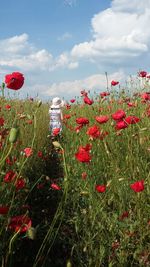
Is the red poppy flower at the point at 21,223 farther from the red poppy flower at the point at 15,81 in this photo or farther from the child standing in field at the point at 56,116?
the child standing in field at the point at 56,116

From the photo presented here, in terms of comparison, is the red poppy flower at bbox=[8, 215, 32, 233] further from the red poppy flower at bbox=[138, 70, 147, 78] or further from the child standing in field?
the child standing in field

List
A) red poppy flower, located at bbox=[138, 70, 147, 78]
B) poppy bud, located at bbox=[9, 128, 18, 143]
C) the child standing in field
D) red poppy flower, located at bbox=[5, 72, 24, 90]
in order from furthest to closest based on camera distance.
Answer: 1. the child standing in field
2. red poppy flower, located at bbox=[138, 70, 147, 78]
3. red poppy flower, located at bbox=[5, 72, 24, 90]
4. poppy bud, located at bbox=[9, 128, 18, 143]

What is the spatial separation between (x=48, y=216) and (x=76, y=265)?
0.92 meters

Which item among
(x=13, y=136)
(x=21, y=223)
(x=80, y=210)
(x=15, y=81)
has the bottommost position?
(x=80, y=210)

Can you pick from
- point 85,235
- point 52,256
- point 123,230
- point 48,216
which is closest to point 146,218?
point 123,230

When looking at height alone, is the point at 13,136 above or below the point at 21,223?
above

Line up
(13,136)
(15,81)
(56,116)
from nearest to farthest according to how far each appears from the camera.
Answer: (13,136) < (15,81) < (56,116)

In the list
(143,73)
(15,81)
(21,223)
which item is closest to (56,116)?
(143,73)

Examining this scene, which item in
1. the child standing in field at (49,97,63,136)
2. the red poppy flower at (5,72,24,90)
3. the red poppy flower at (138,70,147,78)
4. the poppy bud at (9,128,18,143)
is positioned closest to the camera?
the poppy bud at (9,128,18,143)

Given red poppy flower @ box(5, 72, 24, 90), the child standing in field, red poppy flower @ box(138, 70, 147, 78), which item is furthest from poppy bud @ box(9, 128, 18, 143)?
the child standing in field

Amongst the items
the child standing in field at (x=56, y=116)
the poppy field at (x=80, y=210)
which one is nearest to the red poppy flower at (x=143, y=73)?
the poppy field at (x=80, y=210)

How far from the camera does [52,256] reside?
→ 2.63 m

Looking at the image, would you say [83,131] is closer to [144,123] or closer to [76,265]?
[144,123]

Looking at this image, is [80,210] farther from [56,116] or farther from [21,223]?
[56,116]
